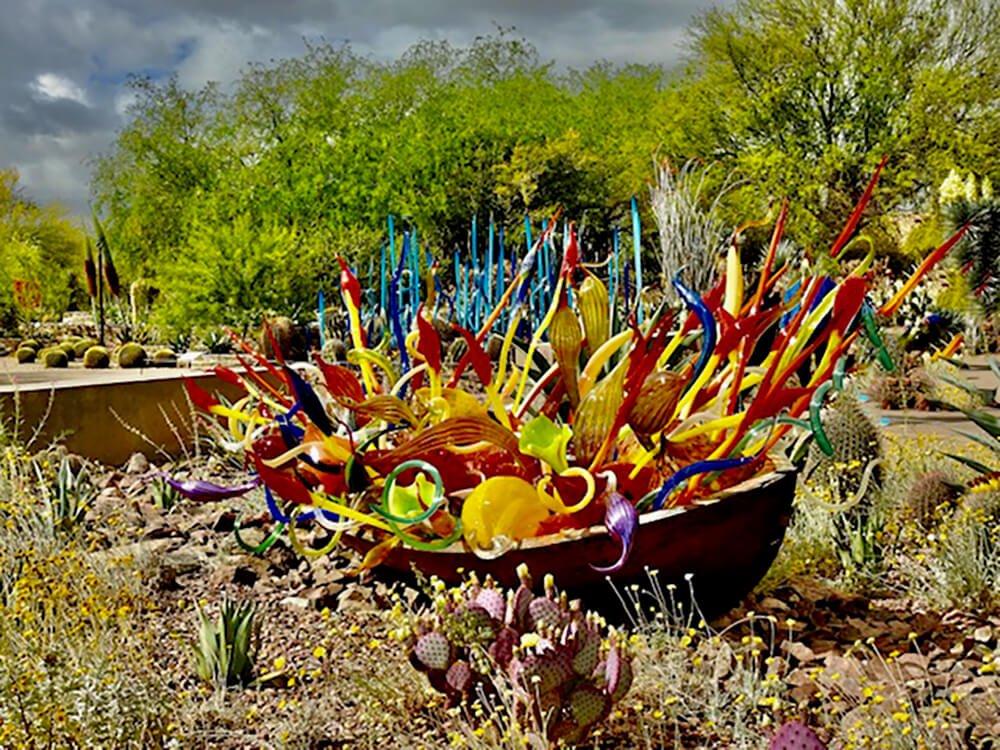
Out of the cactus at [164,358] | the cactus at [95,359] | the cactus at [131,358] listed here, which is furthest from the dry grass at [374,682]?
the cactus at [164,358]

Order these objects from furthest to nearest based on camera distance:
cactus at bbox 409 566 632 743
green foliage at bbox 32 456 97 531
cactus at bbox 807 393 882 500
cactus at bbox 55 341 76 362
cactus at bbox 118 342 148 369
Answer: cactus at bbox 55 341 76 362 → cactus at bbox 118 342 148 369 → cactus at bbox 807 393 882 500 → green foliage at bbox 32 456 97 531 → cactus at bbox 409 566 632 743

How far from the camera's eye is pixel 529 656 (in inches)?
84.6

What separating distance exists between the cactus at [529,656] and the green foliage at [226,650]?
0.53 metres

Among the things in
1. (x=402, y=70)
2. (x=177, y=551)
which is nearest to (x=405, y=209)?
(x=402, y=70)

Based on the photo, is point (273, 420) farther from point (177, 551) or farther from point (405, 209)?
point (405, 209)

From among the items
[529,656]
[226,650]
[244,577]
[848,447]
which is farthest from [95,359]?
[529,656]

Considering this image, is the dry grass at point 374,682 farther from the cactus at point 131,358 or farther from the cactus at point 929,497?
the cactus at point 131,358

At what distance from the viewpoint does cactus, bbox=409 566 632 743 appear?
2152 mm

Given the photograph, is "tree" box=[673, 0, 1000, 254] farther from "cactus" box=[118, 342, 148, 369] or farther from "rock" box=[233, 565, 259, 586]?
"rock" box=[233, 565, 259, 586]

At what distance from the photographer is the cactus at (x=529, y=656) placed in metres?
2.15

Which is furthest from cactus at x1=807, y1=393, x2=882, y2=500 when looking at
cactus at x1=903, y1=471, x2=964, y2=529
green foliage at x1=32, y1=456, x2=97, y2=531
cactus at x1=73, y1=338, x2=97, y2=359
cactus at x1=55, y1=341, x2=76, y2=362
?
cactus at x1=73, y1=338, x2=97, y2=359

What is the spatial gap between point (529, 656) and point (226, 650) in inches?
36.9

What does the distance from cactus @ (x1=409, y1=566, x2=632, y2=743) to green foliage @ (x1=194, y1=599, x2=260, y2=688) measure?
53 centimetres

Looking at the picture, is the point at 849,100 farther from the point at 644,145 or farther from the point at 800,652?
the point at 800,652
